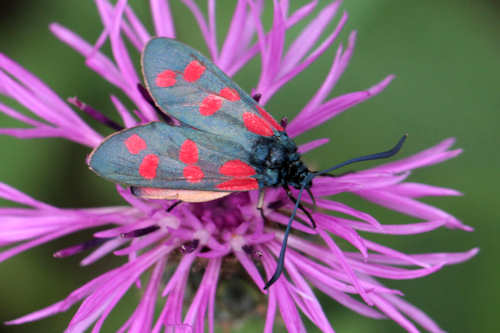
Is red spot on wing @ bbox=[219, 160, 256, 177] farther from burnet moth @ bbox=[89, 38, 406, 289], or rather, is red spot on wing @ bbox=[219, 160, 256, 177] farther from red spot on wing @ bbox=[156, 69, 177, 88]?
red spot on wing @ bbox=[156, 69, 177, 88]

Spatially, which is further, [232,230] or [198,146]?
[232,230]

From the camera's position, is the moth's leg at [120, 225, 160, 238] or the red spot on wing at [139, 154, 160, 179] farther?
the moth's leg at [120, 225, 160, 238]

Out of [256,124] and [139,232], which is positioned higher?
[256,124]

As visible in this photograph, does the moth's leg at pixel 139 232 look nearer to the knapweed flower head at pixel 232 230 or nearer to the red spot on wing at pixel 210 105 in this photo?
the knapweed flower head at pixel 232 230

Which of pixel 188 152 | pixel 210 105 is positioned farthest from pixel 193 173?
pixel 210 105

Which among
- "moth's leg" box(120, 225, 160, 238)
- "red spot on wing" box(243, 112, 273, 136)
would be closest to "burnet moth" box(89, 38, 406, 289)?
"red spot on wing" box(243, 112, 273, 136)

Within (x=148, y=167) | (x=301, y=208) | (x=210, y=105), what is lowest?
(x=301, y=208)

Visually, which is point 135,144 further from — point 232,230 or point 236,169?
point 232,230
